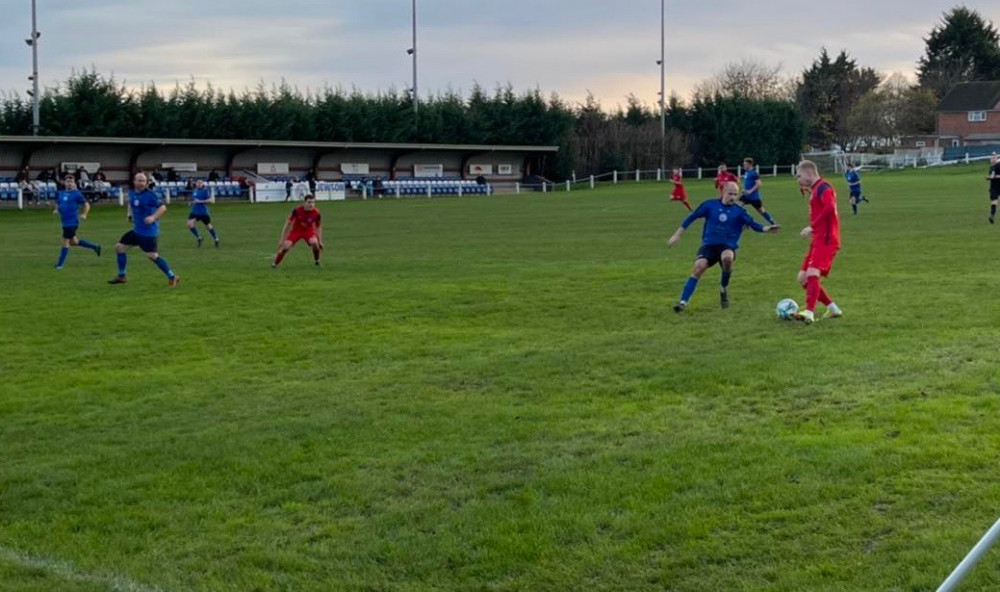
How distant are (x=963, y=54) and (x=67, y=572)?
126006 mm

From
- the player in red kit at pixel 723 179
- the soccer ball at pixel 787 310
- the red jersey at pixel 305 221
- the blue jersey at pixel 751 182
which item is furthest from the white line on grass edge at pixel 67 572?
the blue jersey at pixel 751 182

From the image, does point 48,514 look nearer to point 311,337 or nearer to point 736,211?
point 311,337

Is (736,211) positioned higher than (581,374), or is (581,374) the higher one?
(736,211)

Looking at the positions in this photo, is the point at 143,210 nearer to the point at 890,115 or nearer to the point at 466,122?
the point at 466,122

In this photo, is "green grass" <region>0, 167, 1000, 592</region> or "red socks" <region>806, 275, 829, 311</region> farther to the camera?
"red socks" <region>806, 275, 829, 311</region>

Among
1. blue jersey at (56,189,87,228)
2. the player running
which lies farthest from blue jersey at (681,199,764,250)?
the player running

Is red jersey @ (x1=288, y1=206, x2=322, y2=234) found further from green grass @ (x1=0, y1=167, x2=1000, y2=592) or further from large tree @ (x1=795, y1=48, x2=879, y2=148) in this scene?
large tree @ (x1=795, y1=48, x2=879, y2=148)

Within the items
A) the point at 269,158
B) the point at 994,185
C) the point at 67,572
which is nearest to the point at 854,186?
the point at 994,185

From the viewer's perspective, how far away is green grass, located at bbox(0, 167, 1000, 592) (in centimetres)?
601

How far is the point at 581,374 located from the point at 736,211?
5.03 meters

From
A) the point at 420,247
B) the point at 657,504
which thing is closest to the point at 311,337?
the point at 657,504

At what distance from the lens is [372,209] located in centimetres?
4969

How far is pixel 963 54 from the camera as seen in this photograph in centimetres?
11900

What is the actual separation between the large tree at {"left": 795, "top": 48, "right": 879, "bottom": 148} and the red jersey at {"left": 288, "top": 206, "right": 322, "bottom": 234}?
310 ft
